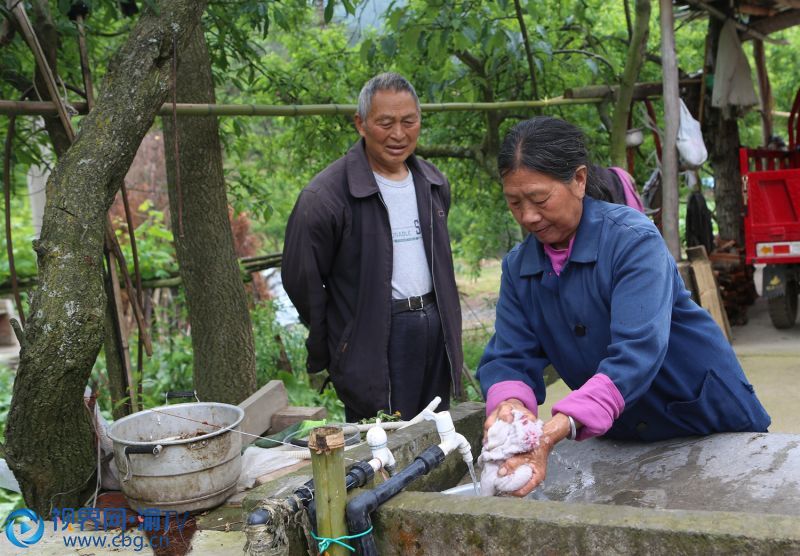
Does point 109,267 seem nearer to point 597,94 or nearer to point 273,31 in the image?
point 597,94

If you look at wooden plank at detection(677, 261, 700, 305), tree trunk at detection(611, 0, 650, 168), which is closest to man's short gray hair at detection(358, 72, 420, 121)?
tree trunk at detection(611, 0, 650, 168)

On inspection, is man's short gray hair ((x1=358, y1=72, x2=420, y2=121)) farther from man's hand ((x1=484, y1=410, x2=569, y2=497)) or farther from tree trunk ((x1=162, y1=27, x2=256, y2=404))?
man's hand ((x1=484, y1=410, x2=569, y2=497))

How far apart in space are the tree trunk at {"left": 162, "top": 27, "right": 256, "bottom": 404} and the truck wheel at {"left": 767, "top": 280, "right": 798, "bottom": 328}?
18.0 ft

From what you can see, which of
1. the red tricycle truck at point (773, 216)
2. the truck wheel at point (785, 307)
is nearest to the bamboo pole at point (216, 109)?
the red tricycle truck at point (773, 216)

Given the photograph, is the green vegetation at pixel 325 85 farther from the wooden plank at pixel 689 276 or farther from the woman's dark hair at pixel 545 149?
the woman's dark hair at pixel 545 149

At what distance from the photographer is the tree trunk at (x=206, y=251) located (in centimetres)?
409

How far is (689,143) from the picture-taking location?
625cm

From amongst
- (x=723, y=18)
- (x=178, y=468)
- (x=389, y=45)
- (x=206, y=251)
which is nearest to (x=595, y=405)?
(x=178, y=468)

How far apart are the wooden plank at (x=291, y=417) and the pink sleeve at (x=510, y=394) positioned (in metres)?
1.65

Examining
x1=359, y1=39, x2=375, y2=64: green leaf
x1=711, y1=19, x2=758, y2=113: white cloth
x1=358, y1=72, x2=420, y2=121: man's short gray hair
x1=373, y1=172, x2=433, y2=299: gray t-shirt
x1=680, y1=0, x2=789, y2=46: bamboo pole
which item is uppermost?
x1=680, y1=0, x2=789, y2=46: bamboo pole

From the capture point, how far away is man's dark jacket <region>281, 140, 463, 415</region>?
323 centimetres

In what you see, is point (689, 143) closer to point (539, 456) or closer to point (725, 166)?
point (725, 166)

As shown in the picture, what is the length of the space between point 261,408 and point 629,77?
374 centimetres

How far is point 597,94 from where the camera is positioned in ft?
20.5
